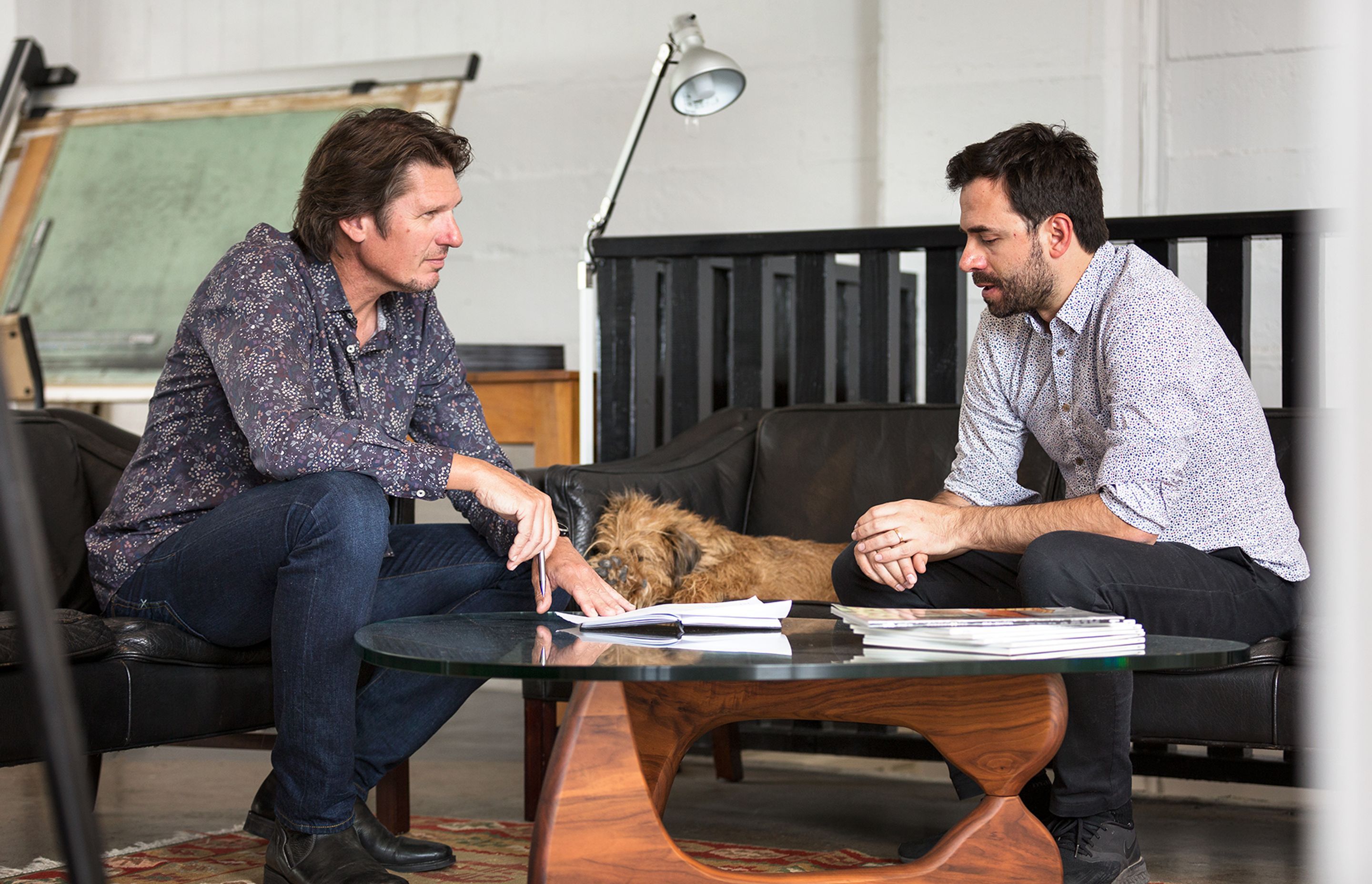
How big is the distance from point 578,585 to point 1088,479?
0.86 meters

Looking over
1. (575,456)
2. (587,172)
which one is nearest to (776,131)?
(587,172)

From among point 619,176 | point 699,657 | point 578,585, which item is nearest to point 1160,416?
point 578,585

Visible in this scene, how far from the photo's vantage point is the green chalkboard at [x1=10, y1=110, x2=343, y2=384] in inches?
192

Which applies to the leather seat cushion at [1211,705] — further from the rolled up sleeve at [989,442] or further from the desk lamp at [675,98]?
the desk lamp at [675,98]

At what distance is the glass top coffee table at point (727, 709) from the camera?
1206mm

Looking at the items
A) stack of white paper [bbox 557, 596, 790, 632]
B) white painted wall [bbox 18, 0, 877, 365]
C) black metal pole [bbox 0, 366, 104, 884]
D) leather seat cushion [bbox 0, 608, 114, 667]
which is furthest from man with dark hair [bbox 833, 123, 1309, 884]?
white painted wall [bbox 18, 0, 877, 365]

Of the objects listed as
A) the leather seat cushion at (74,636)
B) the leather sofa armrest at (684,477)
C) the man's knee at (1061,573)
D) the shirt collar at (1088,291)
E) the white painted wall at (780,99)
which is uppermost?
the white painted wall at (780,99)

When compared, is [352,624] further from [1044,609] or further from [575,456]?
[575,456]

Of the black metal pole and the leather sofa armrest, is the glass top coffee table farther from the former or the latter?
the leather sofa armrest

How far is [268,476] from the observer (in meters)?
1.85

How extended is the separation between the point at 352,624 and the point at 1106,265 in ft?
4.21

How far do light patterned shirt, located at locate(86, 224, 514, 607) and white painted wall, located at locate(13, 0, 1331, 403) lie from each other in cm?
201

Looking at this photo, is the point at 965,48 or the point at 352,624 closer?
the point at 352,624

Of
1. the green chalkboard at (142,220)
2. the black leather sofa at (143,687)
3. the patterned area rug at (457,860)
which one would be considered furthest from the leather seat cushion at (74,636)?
the green chalkboard at (142,220)
